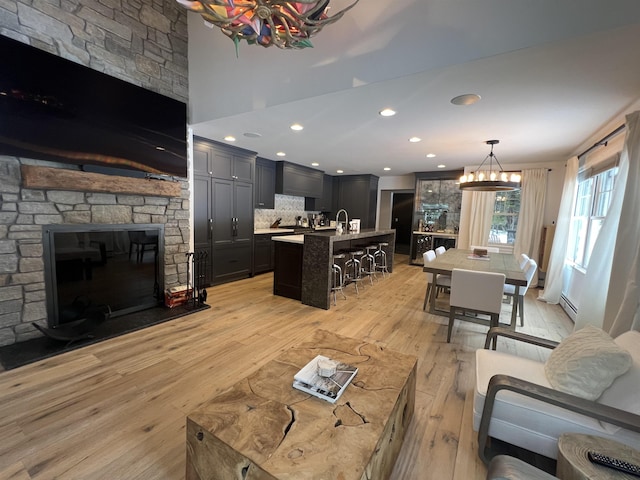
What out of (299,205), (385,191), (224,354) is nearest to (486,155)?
(385,191)

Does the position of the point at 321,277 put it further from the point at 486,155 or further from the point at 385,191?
the point at 385,191

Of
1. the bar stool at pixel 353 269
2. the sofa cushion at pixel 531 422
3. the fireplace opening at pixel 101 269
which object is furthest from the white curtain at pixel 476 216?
the fireplace opening at pixel 101 269

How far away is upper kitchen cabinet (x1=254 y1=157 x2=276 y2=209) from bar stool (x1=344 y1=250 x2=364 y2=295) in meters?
2.35

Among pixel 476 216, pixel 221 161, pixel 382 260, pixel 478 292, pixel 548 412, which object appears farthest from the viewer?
pixel 382 260

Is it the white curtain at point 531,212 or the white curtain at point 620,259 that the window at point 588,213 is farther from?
the white curtain at point 620,259

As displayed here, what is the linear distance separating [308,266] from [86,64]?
10.8 ft

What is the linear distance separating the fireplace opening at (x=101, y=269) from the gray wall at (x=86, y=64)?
0.08 m

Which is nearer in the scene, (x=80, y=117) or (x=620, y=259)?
(x=620, y=259)

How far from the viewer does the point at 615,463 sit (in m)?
1.07

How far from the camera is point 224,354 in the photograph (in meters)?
2.56

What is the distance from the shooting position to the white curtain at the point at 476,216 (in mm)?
5852

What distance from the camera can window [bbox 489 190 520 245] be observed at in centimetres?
575

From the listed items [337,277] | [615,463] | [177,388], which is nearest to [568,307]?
[337,277]

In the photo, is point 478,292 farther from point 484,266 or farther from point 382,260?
point 382,260
